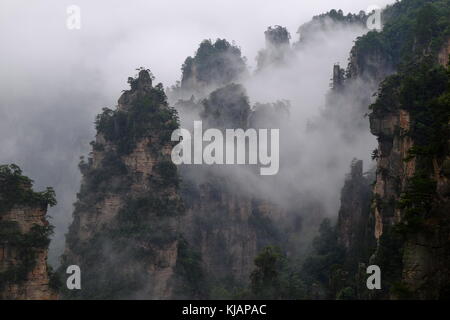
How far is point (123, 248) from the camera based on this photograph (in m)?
58.4

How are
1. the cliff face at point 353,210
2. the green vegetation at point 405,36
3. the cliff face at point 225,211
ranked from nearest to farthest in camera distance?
1. the green vegetation at point 405,36
2. the cliff face at point 353,210
3. the cliff face at point 225,211

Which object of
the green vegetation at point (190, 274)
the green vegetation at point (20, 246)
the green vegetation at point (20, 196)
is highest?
the green vegetation at point (20, 196)

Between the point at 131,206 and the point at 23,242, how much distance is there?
19.7m

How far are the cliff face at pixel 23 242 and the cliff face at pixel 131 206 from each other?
611 inches

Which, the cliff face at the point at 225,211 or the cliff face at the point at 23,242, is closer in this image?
the cliff face at the point at 23,242

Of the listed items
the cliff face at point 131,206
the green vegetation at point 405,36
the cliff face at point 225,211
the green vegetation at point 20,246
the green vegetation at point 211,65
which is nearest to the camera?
the green vegetation at point 20,246

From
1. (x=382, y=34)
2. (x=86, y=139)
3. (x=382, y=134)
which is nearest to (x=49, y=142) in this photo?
(x=86, y=139)

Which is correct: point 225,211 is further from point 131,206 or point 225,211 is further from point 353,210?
point 131,206

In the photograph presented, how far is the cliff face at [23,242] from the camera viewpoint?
131ft

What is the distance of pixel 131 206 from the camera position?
59500mm

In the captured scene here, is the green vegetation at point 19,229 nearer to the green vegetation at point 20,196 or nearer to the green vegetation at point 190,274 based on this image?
the green vegetation at point 20,196

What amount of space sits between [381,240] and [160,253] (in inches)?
776

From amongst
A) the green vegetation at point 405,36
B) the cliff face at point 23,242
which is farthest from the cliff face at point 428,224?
the green vegetation at point 405,36

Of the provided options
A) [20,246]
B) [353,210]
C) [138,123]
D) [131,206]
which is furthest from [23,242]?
[353,210]
